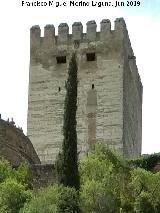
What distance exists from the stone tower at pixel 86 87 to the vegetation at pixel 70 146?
13.5 meters

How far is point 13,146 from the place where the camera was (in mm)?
39906

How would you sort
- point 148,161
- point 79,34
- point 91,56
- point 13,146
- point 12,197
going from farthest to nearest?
point 79,34
point 91,56
point 13,146
point 148,161
point 12,197

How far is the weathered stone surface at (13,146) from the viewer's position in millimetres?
39062

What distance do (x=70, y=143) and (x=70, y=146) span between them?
15 centimetres

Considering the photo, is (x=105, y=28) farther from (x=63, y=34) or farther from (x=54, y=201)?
(x=54, y=201)

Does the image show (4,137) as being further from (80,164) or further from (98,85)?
(98,85)

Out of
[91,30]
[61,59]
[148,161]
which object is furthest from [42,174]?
[91,30]

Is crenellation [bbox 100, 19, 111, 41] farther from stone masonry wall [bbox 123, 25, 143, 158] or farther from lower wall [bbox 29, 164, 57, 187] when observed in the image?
lower wall [bbox 29, 164, 57, 187]

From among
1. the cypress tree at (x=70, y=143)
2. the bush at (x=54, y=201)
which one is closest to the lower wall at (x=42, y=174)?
the cypress tree at (x=70, y=143)

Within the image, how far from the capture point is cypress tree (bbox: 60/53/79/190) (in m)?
31.5

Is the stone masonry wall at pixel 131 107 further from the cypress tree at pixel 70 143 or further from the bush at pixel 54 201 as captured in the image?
the bush at pixel 54 201

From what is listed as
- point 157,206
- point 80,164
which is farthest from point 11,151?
point 157,206

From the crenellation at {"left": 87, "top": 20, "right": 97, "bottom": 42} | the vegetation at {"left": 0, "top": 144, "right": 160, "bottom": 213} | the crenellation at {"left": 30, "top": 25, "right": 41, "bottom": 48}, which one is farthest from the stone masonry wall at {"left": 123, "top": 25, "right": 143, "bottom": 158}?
the vegetation at {"left": 0, "top": 144, "right": 160, "bottom": 213}

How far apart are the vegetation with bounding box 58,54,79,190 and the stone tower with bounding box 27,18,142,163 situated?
13452 millimetres
